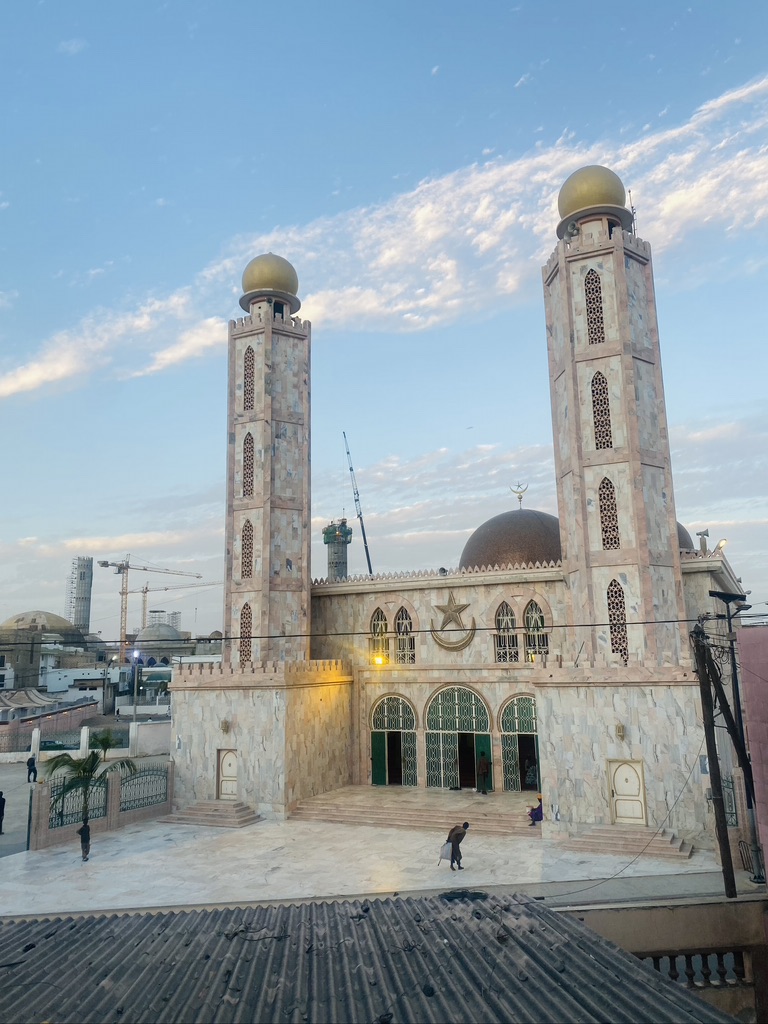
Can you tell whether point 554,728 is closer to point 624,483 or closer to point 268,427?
point 624,483

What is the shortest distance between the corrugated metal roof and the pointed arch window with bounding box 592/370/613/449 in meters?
16.8

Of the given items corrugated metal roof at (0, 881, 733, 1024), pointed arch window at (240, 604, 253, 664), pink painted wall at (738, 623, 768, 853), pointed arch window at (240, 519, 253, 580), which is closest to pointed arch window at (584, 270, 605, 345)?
pink painted wall at (738, 623, 768, 853)

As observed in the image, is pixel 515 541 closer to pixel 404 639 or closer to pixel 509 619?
pixel 509 619

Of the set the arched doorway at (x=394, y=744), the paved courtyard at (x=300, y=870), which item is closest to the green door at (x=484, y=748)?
the arched doorway at (x=394, y=744)

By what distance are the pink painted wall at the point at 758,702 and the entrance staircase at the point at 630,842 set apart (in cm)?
615

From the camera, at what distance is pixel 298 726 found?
2488cm

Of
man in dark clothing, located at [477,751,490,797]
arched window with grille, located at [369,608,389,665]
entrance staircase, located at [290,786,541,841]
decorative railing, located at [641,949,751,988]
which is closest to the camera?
decorative railing, located at [641,949,751,988]

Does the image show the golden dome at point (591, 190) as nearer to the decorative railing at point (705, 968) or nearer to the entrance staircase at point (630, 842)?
the entrance staircase at point (630, 842)

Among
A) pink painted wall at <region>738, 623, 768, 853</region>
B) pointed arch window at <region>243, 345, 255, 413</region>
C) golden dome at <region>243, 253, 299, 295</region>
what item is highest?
golden dome at <region>243, 253, 299, 295</region>

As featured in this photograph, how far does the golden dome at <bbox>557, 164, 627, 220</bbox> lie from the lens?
24.7 meters

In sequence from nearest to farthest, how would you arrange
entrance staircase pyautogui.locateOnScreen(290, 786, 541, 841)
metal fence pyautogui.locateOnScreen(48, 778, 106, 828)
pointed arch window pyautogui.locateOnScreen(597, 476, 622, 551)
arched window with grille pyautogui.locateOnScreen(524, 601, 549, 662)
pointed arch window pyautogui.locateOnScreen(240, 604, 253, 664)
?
metal fence pyautogui.locateOnScreen(48, 778, 106, 828) < entrance staircase pyautogui.locateOnScreen(290, 786, 541, 841) < pointed arch window pyautogui.locateOnScreen(597, 476, 622, 551) < arched window with grille pyautogui.locateOnScreen(524, 601, 549, 662) < pointed arch window pyautogui.locateOnScreen(240, 604, 253, 664)

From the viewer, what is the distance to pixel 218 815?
2317cm

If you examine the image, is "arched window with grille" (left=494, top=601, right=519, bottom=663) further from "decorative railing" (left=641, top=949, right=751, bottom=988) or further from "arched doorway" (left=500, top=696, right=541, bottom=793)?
"decorative railing" (left=641, top=949, right=751, bottom=988)

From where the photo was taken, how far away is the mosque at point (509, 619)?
68.0ft
